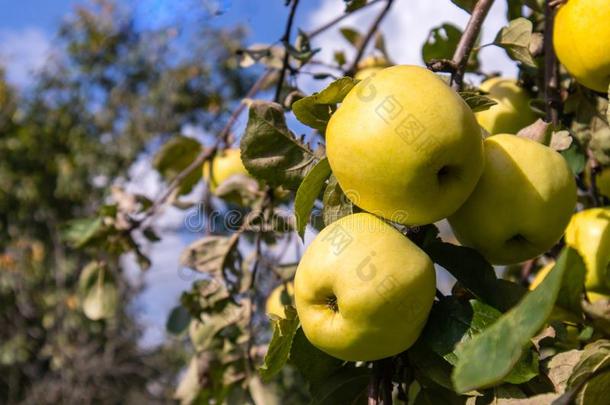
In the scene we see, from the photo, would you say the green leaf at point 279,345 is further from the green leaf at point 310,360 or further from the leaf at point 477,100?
the leaf at point 477,100

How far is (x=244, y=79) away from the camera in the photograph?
6715mm

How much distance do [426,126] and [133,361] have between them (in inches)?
222

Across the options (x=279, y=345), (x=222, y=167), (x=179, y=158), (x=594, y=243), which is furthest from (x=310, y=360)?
A: (x=179, y=158)

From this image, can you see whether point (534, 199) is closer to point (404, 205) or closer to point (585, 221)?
point (404, 205)

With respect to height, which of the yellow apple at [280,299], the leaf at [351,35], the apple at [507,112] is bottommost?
the yellow apple at [280,299]

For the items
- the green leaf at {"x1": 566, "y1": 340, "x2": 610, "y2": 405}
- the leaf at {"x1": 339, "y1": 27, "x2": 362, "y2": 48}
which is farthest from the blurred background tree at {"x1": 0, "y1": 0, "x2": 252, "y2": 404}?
the green leaf at {"x1": 566, "y1": 340, "x2": 610, "y2": 405}

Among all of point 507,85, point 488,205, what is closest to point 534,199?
point 488,205

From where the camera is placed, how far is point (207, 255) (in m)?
1.24

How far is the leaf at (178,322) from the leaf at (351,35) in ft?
2.38

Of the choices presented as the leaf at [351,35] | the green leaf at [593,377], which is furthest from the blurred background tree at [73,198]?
the green leaf at [593,377]

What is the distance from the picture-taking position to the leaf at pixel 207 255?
1.23 meters

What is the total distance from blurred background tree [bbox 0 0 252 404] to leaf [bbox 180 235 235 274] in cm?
404

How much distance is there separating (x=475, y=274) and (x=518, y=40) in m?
0.35

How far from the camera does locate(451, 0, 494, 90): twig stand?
0.70 meters
